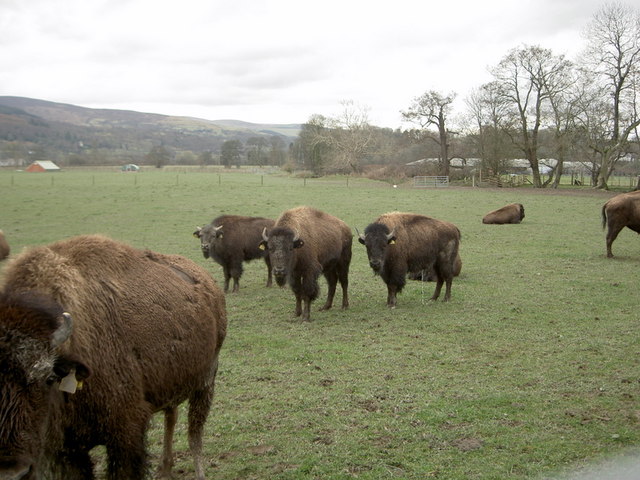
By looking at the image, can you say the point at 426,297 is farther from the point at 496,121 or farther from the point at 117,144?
the point at 117,144

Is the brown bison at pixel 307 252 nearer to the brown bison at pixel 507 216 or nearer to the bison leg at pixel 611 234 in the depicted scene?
the bison leg at pixel 611 234

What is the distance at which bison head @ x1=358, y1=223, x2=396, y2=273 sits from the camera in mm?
11578

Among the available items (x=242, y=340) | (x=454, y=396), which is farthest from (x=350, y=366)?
(x=242, y=340)

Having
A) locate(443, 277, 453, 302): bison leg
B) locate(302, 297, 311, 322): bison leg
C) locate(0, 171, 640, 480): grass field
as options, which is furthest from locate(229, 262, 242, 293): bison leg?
locate(443, 277, 453, 302): bison leg

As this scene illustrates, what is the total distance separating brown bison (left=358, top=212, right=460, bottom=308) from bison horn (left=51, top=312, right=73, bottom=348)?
8.86 metres

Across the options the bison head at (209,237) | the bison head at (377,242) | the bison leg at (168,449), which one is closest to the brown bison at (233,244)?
the bison head at (209,237)

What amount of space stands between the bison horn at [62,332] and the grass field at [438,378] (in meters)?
2.61

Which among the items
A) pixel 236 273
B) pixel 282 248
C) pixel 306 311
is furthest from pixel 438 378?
pixel 236 273

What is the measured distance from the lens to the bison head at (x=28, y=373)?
2.82 meters

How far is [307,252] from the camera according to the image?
11125mm

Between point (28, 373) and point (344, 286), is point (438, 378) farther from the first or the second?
point (28, 373)

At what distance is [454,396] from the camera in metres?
6.54

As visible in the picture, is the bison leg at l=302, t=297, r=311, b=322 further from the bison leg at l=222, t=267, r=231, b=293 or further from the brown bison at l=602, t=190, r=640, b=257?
the brown bison at l=602, t=190, r=640, b=257

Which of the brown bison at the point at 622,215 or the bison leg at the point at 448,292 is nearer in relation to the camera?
the bison leg at the point at 448,292
